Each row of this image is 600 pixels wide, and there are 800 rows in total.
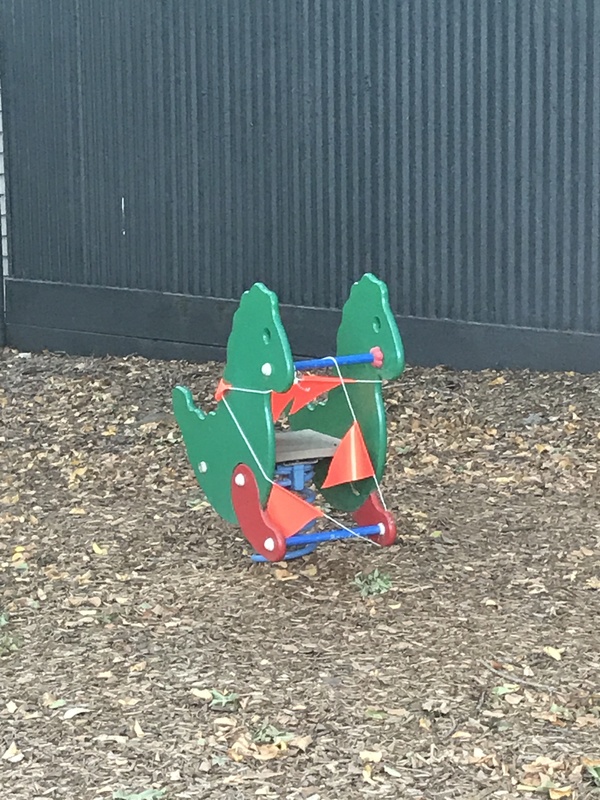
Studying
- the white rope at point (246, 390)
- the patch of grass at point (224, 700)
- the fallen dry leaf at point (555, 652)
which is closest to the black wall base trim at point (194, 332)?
the white rope at point (246, 390)

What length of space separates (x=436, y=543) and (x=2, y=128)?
6106mm

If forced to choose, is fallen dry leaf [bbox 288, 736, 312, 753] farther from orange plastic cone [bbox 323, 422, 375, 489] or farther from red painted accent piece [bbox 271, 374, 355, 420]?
red painted accent piece [bbox 271, 374, 355, 420]

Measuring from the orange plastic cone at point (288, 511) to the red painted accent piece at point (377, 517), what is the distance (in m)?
0.33

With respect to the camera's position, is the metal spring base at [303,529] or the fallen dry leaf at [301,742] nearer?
the fallen dry leaf at [301,742]

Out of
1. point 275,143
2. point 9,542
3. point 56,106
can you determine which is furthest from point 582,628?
point 56,106

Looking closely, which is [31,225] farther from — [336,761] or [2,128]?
[336,761]

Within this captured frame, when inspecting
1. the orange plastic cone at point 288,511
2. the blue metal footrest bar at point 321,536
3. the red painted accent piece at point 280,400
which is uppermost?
the red painted accent piece at point 280,400

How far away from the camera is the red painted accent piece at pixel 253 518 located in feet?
15.4

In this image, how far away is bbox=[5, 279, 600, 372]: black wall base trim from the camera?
24.0ft

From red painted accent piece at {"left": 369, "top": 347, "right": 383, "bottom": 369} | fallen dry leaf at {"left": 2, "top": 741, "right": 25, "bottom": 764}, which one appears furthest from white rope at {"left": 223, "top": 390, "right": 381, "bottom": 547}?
fallen dry leaf at {"left": 2, "top": 741, "right": 25, "bottom": 764}

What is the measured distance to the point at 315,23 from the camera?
26.1ft

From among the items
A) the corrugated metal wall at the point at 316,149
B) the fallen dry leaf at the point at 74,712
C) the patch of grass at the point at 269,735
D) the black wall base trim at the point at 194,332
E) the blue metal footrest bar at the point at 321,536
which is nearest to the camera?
the patch of grass at the point at 269,735

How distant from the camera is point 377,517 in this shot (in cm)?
500

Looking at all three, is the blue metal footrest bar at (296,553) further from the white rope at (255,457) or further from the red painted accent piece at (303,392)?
the red painted accent piece at (303,392)
